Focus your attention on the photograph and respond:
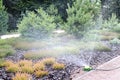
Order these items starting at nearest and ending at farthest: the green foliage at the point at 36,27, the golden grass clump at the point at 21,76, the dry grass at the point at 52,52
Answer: the golden grass clump at the point at 21,76
the dry grass at the point at 52,52
the green foliage at the point at 36,27

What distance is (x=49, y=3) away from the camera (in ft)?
57.2

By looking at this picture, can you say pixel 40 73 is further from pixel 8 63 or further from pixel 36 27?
pixel 36 27

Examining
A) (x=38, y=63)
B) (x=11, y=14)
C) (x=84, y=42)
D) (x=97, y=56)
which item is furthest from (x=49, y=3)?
(x=38, y=63)

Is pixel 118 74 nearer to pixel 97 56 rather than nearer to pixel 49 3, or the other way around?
pixel 97 56

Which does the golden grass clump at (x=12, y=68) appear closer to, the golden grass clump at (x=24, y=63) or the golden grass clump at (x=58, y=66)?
the golden grass clump at (x=24, y=63)

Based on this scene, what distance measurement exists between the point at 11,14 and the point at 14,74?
37.7ft

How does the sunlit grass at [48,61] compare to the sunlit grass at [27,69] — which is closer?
the sunlit grass at [27,69]

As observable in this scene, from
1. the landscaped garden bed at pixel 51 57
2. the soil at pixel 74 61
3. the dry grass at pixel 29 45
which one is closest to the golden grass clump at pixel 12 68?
the landscaped garden bed at pixel 51 57

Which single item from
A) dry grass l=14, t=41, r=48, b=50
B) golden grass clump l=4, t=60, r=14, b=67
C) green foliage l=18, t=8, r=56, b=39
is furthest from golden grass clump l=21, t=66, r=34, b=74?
green foliage l=18, t=8, r=56, b=39

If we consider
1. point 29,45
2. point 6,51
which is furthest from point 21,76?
point 29,45

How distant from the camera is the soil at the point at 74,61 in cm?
689

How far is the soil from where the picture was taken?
6889mm

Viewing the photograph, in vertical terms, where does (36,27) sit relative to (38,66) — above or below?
above

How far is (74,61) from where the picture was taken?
7.95 meters
